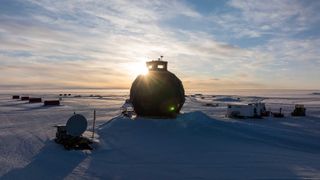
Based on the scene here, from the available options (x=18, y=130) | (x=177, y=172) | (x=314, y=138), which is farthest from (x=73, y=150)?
(x=314, y=138)

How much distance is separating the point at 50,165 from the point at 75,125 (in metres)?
4.96

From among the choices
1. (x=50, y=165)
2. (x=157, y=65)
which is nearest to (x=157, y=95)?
(x=157, y=65)

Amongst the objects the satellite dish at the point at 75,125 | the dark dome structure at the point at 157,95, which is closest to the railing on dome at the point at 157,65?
the dark dome structure at the point at 157,95

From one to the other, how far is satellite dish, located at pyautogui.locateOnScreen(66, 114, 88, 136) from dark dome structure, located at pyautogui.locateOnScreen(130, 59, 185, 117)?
10434 mm

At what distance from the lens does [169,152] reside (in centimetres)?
2006

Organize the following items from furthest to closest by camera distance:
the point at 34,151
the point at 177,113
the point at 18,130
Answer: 1. the point at 177,113
2. the point at 18,130
3. the point at 34,151

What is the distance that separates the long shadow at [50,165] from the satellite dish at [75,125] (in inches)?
42.0

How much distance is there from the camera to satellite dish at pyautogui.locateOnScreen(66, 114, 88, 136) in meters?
21.2

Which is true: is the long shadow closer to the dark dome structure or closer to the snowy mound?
the snowy mound

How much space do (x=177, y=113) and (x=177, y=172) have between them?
1745 cm

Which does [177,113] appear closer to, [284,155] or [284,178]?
[284,155]

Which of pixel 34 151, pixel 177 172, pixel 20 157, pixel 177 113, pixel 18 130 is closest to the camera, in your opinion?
pixel 177 172

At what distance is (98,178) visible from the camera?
1455 cm

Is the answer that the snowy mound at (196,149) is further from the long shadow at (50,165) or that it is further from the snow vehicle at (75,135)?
the long shadow at (50,165)
